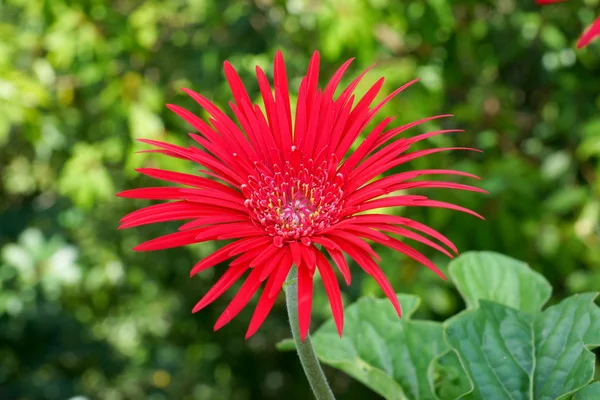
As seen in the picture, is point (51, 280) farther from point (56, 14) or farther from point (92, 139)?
point (56, 14)

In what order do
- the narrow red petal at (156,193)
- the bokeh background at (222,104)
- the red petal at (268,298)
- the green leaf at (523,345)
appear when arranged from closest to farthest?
the red petal at (268,298), the narrow red petal at (156,193), the green leaf at (523,345), the bokeh background at (222,104)

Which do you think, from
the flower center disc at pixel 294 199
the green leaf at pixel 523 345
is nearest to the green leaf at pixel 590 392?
the green leaf at pixel 523 345

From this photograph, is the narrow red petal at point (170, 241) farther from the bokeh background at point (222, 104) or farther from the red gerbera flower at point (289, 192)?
the bokeh background at point (222, 104)

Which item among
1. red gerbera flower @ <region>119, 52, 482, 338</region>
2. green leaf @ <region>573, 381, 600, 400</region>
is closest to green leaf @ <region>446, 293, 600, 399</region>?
green leaf @ <region>573, 381, 600, 400</region>

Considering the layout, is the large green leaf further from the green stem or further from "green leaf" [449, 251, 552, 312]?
the green stem

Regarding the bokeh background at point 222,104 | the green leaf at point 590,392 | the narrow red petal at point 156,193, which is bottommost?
the green leaf at point 590,392
